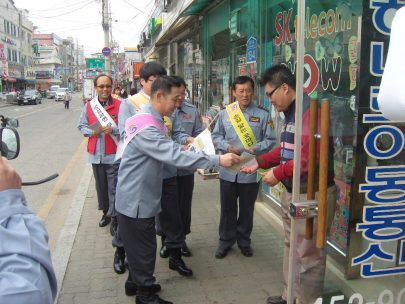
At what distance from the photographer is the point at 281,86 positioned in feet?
8.97

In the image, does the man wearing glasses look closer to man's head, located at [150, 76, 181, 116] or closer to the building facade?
the building facade

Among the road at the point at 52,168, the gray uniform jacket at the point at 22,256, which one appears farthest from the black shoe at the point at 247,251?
the gray uniform jacket at the point at 22,256

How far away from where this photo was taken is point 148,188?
284 cm

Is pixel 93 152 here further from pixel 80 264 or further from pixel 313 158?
pixel 313 158

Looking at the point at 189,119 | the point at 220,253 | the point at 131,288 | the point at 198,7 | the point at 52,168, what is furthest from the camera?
the point at 52,168

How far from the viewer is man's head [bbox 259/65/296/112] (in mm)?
2730

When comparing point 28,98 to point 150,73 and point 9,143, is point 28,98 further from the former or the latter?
point 9,143

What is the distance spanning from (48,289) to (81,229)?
3.92 meters

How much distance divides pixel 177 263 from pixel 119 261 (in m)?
0.59

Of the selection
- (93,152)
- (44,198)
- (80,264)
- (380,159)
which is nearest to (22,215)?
(380,159)

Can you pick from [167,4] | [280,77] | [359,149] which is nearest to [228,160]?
[280,77]

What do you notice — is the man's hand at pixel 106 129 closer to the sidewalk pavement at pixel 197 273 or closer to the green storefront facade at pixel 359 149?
the sidewalk pavement at pixel 197 273

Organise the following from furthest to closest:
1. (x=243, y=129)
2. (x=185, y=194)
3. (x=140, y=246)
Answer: (x=185, y=194)
(x=243, y=129)
(x=140, y=246)

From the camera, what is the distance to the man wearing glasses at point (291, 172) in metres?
2.20
